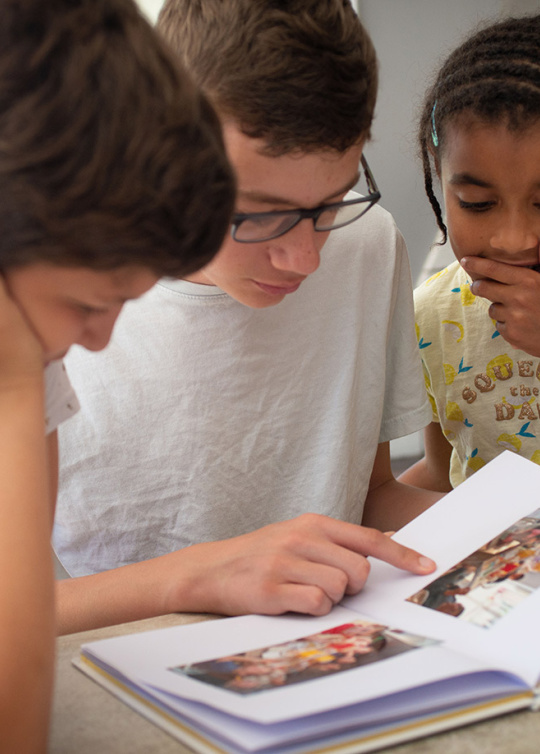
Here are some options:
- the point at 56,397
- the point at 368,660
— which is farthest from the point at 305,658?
the point at 56,397

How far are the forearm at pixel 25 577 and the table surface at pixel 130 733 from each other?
0.04 meters

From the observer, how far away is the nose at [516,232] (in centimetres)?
106

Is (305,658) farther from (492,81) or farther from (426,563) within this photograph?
(492,81)

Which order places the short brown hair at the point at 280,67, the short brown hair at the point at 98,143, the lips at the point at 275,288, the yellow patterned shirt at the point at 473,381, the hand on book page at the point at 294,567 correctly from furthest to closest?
the yellow patterned shirt at the point at 473,381 < the lips at the point at 275,288 < the short brown hair at the point at 280,67 < the hand on book page at the point at 294,567 < the short brown hair at the point at 98,143

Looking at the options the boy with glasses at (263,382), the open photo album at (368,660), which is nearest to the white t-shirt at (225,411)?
the boy with glasses at (263,382)

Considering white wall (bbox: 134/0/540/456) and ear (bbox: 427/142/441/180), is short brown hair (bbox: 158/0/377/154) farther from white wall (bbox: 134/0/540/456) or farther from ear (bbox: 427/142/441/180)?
white wall (bbox: 134/0/540/456)

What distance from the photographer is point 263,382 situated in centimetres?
108

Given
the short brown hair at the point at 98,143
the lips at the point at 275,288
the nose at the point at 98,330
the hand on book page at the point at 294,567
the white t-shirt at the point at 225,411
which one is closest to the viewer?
the short brown hair at the point at 98,143

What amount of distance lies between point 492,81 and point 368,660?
787 mm

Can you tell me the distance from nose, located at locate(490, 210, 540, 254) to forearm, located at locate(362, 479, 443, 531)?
350 mm

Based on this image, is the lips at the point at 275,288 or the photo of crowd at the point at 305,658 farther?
the lips at the point at 275,288

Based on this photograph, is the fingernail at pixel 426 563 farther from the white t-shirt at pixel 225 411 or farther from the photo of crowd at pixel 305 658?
the white t-shirt at pixel 225 411

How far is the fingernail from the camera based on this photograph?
71cm

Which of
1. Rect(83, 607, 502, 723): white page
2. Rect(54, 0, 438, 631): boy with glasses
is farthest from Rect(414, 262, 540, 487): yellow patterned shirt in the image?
Rect(83, 607, 502, 723): white page
